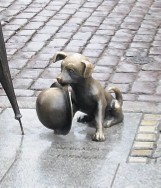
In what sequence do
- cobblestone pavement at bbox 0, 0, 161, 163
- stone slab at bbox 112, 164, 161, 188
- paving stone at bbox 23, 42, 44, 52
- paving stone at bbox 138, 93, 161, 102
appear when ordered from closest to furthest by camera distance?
stone slab at bbox 112, 164, 161, 188 < paving stone at bbox 138, 93, 161, 102 < cobblestone pavement at bbox 0, 0, 161, 163 < paving stone at bbox 23, 42, 44, 52

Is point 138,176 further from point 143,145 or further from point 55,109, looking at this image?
point 55,109

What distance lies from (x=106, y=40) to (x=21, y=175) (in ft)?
13.4

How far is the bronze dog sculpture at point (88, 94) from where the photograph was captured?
531cm

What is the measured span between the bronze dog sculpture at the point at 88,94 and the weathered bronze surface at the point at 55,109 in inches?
5.3

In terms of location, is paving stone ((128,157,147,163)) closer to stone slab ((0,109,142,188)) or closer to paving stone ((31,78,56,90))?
stone slab ((0,109,142,188))

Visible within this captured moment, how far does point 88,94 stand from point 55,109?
0.33 meters

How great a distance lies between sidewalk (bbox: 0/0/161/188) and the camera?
16.0 feet

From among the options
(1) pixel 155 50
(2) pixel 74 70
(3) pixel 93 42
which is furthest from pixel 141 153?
(3) pixel 93 42

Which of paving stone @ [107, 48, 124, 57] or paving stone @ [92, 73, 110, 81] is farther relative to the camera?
paving stone @ [107, 48, 124, 57]

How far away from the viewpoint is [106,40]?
339 inches

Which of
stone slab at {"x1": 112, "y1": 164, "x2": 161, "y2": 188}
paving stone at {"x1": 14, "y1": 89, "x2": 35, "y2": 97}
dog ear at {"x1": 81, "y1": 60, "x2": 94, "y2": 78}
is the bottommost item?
paving stone at {"x1": 14, "y1": 89, "x2": 35, "y2": 97}

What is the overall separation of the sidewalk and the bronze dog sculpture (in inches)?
4.5

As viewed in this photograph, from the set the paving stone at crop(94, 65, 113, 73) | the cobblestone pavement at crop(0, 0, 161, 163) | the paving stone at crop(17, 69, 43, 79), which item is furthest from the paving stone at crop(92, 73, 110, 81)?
the paving stone at crop(17, 69, 43, 79)

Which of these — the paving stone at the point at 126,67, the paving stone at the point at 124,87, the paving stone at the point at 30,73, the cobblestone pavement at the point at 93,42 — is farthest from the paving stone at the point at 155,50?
the paving stone at the point at 30,73
